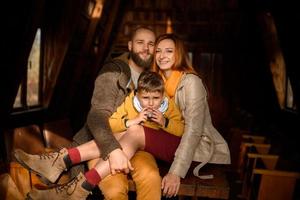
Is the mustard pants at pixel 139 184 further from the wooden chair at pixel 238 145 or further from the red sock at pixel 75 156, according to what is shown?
the wooden chair at pixel 238 145

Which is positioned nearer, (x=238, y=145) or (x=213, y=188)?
(x=213, y=188)

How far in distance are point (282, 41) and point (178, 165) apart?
278cm

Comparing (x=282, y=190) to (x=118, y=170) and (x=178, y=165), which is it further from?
(x=118, y=170)

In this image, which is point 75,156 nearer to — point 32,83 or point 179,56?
point 179,56

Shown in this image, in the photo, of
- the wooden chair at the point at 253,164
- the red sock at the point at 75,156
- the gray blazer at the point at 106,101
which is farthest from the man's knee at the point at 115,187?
the wooden chair at the point at 253,164

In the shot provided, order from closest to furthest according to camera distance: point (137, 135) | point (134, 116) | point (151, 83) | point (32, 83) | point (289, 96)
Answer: point (137, 135), point (151, 83), point (134, 116), point (32, 83), point (289, 96)

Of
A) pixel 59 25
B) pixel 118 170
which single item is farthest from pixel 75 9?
pixel 118 170

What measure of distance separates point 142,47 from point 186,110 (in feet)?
2.10

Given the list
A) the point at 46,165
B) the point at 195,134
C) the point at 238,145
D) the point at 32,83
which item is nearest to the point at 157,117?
the point at 195,134

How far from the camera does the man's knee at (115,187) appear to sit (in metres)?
1.92

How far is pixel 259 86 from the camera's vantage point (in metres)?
7.41

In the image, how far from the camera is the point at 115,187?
6.36ft

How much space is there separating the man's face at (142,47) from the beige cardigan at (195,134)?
41cm

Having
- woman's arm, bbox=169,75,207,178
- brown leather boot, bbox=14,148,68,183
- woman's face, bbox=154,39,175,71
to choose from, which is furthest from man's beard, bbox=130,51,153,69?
brown leather boot, bbox=14,148,68,183
